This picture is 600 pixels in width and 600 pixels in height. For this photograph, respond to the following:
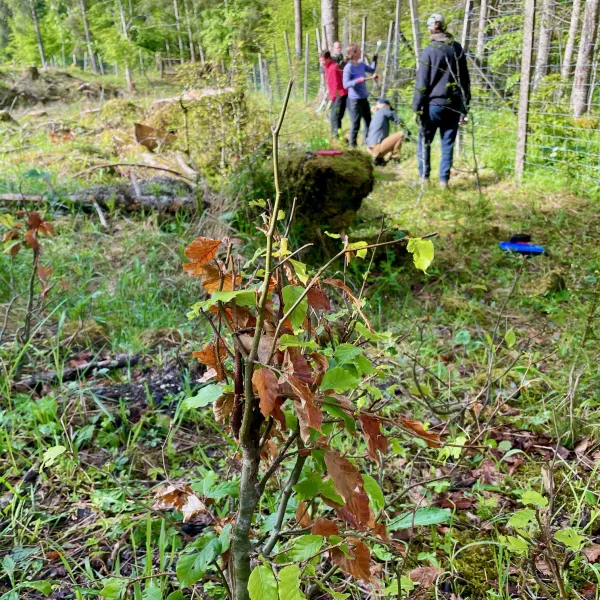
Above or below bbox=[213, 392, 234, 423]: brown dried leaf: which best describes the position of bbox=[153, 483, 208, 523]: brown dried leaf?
below

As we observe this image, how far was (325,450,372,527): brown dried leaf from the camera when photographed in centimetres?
74

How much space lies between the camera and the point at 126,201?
4.92 meters

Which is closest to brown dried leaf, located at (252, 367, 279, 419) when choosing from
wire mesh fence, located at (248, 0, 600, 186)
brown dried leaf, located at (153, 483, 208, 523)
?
brown dried leaf, located at (153, 483, 208, 523)

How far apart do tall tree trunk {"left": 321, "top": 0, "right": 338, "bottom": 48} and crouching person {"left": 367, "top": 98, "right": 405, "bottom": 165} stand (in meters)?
3.89

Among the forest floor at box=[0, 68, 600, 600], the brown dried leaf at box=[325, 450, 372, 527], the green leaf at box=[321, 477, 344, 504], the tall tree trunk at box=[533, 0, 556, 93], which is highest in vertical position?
the tall tree trunk at box=[533, 0, 556, 93]

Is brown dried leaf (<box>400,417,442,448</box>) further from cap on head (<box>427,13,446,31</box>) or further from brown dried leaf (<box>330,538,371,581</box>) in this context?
cap on head (<box>427,13,446,31</box>)

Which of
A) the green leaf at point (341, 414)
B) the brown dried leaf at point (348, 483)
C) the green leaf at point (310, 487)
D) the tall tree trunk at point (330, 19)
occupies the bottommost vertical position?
the green leaf at point (310, 487)

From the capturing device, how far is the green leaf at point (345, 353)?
0.79 meters

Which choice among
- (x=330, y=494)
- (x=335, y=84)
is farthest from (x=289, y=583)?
(x=335, y=84)

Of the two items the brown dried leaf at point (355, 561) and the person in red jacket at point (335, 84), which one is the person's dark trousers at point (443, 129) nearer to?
the person in red jacket at point (335, 84)

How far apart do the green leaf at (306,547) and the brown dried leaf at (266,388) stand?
240 mm

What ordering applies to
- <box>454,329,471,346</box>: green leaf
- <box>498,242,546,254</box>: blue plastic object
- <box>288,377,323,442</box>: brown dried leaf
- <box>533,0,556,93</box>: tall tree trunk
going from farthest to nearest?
<box>533,0,556,93</box>: tall tree trunk, <box>498,242,546,254</box>: blue plastic object, <box>454,329,471,346</box>: green leaf, <box>288,377,323,442</box>: brown dried leaf

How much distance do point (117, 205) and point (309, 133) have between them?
4565 mm

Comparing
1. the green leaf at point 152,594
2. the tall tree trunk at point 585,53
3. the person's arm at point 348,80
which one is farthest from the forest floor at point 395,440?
the person's arm at point 348,80
